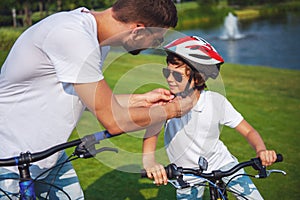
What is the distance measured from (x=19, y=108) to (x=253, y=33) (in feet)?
67.7

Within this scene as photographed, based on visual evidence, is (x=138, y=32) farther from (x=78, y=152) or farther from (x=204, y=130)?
(x=204, y=130)

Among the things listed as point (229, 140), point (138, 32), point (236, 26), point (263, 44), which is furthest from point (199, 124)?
point (236, 26)

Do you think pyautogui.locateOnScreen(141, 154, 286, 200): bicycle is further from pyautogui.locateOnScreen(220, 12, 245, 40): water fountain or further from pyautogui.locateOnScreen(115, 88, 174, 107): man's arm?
pyautogui.locateOnScreen(220, 12, 245, 40): water fountain

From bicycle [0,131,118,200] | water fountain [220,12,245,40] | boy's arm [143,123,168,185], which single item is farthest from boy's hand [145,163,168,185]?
water fountain [220,12,245,40]

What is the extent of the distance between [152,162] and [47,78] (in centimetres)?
63

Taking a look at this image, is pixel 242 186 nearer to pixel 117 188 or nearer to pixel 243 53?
pixel 117 188

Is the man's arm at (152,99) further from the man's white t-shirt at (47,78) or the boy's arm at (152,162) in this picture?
the man's white t-shirt at (47,78)

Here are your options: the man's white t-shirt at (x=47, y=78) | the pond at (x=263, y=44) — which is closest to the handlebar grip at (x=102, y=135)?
the man's white t-shirt at (x=47, y=78)

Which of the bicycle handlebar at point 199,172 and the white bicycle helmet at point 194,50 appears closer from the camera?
the bicycle handlebar at point 199,172

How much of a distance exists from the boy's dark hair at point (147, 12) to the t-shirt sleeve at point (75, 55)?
22 centimetres

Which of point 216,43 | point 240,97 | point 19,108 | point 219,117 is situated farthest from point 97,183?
point 216,43

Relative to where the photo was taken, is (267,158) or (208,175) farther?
(267,158)

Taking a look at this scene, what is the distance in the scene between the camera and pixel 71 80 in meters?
2.05

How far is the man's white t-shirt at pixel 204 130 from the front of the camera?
3.01 metres
